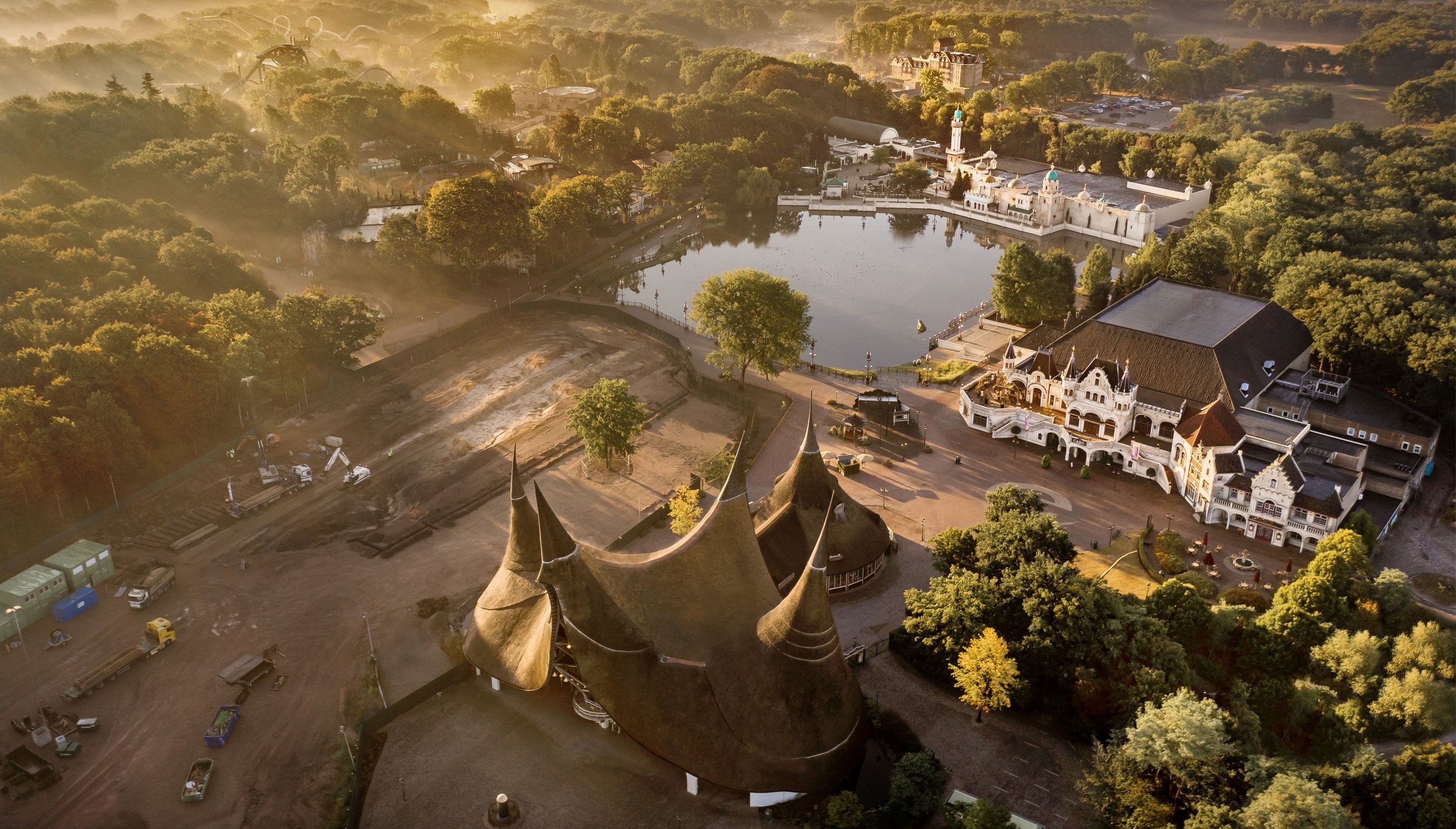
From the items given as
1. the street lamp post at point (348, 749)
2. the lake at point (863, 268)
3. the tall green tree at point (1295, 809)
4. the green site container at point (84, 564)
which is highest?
the tall green tree at point (1295, 809)

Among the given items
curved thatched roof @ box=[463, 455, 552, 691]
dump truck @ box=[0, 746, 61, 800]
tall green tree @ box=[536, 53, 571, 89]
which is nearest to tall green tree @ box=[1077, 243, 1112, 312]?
curved thatched roof @ box=[463, 455, 552, 691]

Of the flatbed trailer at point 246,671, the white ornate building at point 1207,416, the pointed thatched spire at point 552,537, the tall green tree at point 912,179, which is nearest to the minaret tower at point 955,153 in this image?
the tall green tree at point 912,179

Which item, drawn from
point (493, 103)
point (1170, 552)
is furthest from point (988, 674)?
point (493, 103)

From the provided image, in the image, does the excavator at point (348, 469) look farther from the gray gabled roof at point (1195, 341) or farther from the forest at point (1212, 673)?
the gray gabled roof at point (1195, 341)

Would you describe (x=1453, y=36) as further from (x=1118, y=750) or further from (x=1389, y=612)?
(x=1118, y=750)

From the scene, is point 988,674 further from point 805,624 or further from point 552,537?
point 552,537

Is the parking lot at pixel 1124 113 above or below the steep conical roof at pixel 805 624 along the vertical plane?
below
